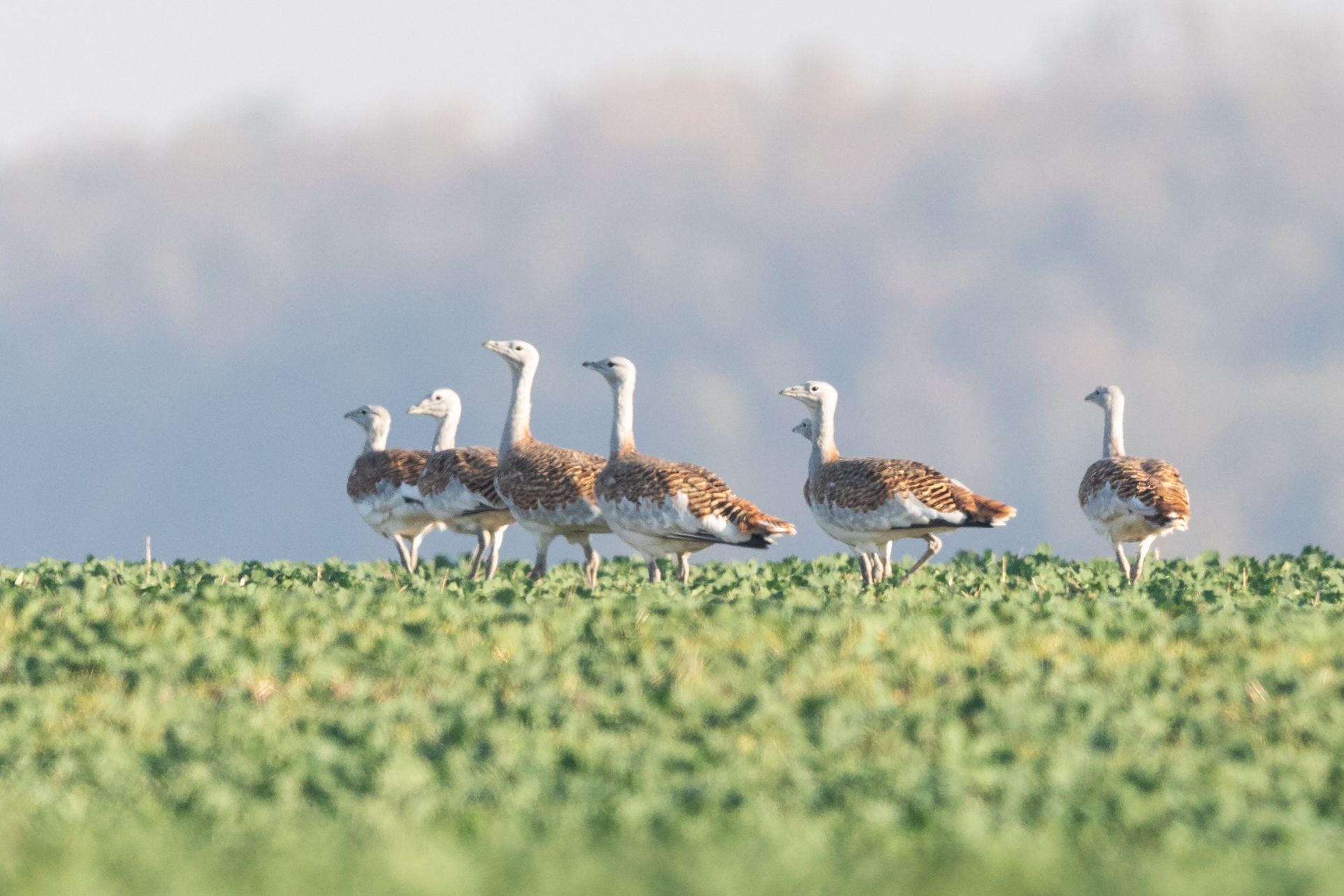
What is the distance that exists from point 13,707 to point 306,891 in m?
4.68

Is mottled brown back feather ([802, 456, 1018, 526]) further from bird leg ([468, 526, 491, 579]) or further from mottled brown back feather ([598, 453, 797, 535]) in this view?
bird leg ([468, 526, 491, 579])

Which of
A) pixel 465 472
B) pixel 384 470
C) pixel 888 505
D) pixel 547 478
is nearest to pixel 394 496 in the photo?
pixel 384 470

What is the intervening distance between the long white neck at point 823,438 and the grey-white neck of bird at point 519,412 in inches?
139

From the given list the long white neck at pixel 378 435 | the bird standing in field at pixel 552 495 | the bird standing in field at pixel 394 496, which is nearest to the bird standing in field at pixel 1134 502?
the bird standing in field at pixel 552 495

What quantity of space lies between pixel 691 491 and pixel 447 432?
6595 mm

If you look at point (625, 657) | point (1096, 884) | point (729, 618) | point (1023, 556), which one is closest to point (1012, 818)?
point (1096, 884)

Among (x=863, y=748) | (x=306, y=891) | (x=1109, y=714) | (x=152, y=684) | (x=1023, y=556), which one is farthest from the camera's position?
(x=1023, y=556)

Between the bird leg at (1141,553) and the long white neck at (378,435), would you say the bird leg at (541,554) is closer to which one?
the long white neck at (378,435)

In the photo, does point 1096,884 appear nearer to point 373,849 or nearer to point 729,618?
point 373,849

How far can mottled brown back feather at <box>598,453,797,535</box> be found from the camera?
15.6 meters

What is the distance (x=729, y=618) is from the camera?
1188 cm

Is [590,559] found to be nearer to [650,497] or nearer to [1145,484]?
[650,497]

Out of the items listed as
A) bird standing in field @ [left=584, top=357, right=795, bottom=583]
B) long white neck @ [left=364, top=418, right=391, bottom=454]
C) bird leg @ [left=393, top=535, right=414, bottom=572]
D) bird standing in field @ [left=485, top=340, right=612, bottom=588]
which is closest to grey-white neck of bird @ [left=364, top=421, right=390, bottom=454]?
long white neck @ [left=364, top=418, right=391, bottom=454]

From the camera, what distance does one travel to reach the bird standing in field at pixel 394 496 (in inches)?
772
